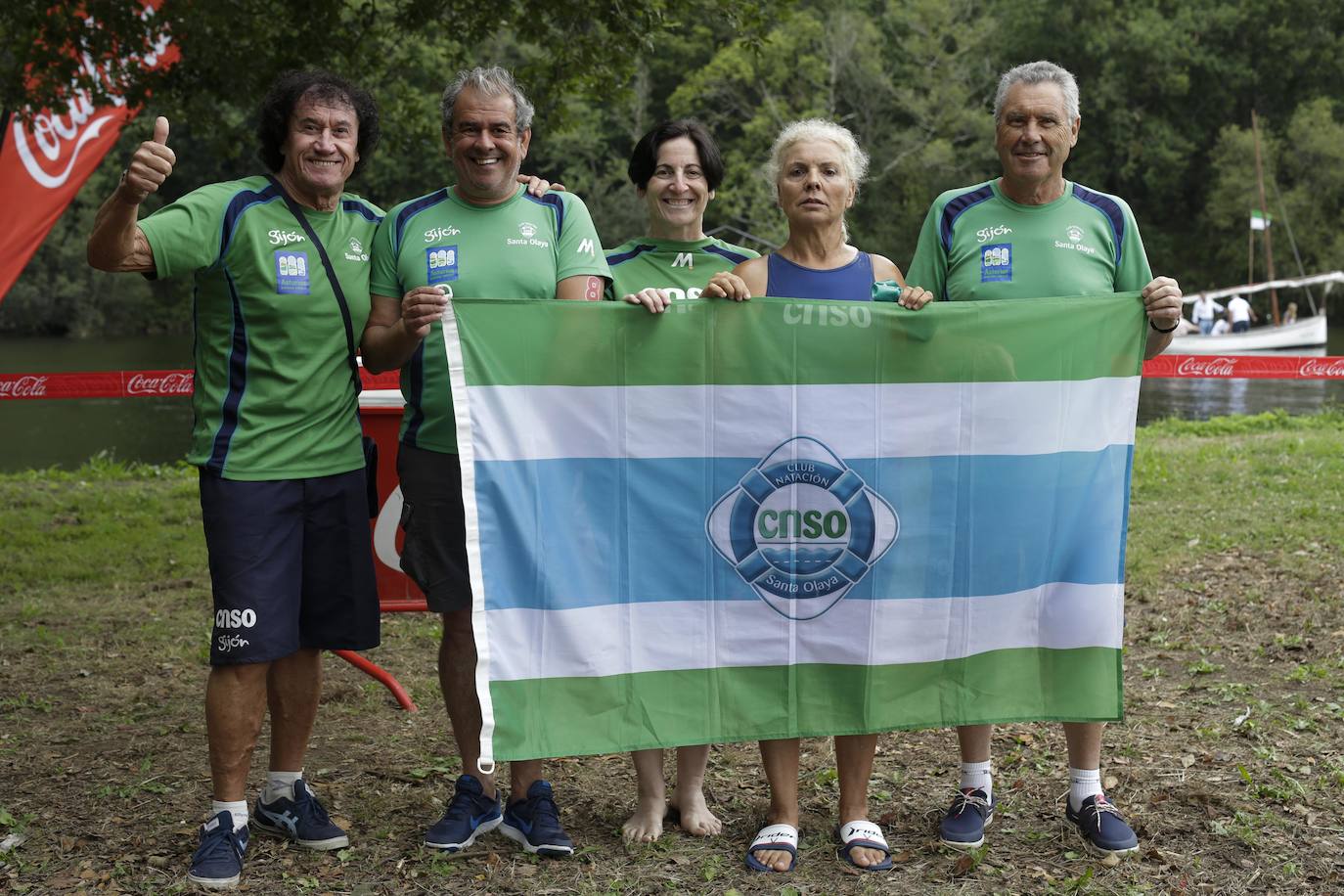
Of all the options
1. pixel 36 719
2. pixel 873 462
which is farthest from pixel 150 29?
pixel 873 462

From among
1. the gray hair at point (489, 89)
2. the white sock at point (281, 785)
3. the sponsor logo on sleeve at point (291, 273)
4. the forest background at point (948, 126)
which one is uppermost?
the forest background at point (948, 126)

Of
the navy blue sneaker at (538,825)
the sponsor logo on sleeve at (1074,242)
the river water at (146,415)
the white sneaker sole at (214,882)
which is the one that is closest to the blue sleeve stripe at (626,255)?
the sponsor logo on sleeve at (1074,242)

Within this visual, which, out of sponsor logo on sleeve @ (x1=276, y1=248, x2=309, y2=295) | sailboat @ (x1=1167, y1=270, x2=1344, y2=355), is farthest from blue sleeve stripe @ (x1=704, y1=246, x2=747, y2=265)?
sailboat @ (x1=1167, y1=270, x2=1344, y2=355)

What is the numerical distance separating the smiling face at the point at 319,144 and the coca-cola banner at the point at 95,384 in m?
4.64

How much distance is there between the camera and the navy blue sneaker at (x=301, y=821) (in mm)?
3957

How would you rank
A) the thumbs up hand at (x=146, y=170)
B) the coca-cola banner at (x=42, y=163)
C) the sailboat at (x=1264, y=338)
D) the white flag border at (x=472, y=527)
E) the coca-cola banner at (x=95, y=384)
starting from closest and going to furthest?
the thumbs up hand at (x=146, y=170), the white flag border at (x=472, y=527), the coca-cola banner at (x=95, y=384), the coca-cola banner at (x=42, y=163), the sailboat at (x=1264, y=338)

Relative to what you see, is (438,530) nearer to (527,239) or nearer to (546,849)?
(527,239)

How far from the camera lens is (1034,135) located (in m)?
3.85

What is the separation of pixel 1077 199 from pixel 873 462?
103cm

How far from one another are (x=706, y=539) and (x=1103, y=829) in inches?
59.2

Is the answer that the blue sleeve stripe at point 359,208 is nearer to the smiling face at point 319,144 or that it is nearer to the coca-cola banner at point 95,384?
the smiling face at point 319,144

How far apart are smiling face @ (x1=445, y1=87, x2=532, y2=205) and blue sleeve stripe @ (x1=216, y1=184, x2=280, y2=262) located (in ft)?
1.82

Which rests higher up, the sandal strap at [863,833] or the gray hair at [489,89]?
the gray hair at [489,89]

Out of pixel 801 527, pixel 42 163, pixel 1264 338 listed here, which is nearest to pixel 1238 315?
pixel 1264 338
